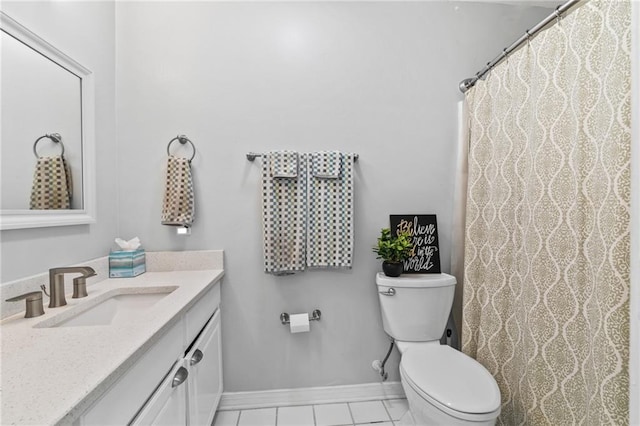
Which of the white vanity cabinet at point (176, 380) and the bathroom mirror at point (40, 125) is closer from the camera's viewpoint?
the white vanity cabinet at point (176, 380)

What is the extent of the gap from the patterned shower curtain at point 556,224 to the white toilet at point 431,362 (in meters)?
0.17

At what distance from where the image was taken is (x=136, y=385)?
0.72m

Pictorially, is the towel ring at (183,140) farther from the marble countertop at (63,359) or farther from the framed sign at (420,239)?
the framed sign at (420,239)

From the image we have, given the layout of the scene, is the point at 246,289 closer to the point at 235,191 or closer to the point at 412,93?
the point at 235,191

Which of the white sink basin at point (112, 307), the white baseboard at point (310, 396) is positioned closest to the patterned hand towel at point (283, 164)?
the white sink basin at point (112, 307)

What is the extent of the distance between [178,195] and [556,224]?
168cm

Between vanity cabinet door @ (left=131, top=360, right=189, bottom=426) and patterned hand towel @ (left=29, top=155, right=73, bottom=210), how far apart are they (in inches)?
32.1

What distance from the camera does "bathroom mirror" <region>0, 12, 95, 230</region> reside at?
96 centimetres

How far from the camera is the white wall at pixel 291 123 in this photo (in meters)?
1.56

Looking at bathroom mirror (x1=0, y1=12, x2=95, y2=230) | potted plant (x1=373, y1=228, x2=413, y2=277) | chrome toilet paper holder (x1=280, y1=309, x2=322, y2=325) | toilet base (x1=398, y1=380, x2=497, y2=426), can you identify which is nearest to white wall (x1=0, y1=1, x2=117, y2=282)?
bathroom mirror (x1=0, y1=12, x2=95, y2=230)

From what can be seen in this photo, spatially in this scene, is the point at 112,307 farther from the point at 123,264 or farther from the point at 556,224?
the point at 556,224

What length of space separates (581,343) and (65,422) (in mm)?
1415

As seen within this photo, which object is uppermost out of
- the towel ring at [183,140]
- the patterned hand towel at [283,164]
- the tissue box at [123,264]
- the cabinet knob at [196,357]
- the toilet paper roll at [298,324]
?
the towel ring at [183,140]

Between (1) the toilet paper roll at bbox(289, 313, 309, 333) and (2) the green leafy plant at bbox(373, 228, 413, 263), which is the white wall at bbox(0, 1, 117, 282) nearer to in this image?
(1) the toilet paper roll at bbox(289, 313, 309, 333)
